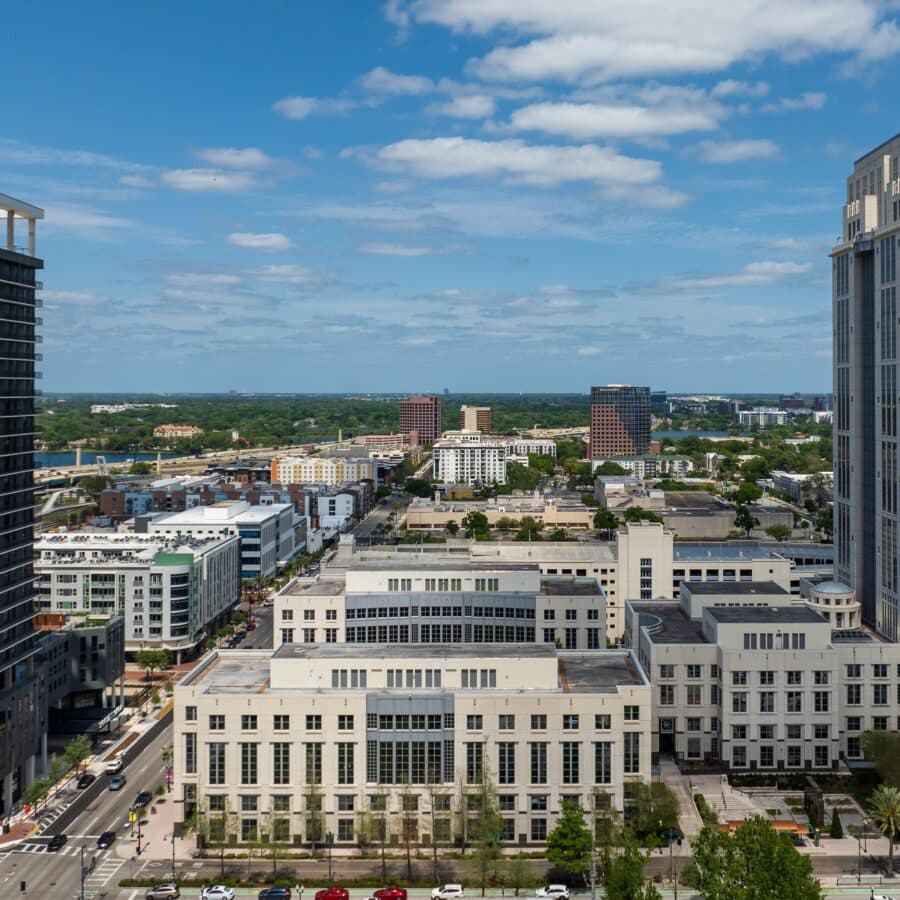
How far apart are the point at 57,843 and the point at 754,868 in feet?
95.9

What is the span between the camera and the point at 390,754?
4478cm

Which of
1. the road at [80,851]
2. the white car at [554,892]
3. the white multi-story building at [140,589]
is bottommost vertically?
the road at [80,851]

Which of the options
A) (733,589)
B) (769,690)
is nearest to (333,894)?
(769,690)

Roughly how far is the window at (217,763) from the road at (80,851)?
4813 mm

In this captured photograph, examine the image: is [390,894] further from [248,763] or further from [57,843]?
[57,843]

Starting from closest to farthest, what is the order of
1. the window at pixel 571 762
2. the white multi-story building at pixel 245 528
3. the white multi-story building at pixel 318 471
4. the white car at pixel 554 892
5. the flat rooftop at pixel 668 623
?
the white car at pixel 554 892
the window at pixel 571 762
the flat rooftop at pixel 668 623
the white multi-story building at pixel 245 528
the white multi-story building at pixel 318 471

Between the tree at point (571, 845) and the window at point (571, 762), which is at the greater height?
the window at point (571, 762)

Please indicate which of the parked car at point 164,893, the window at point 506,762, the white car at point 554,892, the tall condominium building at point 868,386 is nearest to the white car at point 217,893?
the parked car at point 164,893

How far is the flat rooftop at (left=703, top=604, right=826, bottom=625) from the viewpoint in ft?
181

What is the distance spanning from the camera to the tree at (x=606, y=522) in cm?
13100

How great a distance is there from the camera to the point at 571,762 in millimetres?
44781

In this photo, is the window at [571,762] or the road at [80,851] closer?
the road at [80,851]

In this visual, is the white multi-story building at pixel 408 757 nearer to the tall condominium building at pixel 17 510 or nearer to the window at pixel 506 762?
the window at pixel 506 762

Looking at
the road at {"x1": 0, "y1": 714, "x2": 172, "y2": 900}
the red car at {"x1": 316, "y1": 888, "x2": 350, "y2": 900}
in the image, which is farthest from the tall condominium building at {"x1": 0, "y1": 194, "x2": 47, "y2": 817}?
the red car at {"x1": 316, "y1": 888, "x2": 350, "y2": 900}
